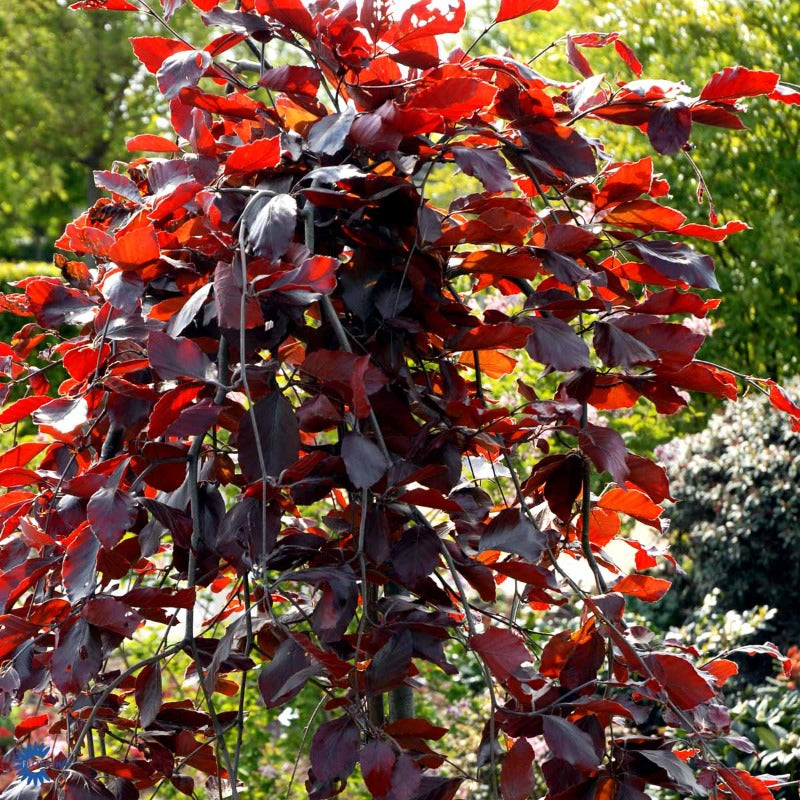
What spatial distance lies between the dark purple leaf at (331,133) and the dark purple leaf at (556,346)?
290mm

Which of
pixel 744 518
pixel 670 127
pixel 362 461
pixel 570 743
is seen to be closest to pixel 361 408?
pixel 362 461

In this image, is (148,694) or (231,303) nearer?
(231,303)

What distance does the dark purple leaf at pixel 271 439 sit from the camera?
1.01m

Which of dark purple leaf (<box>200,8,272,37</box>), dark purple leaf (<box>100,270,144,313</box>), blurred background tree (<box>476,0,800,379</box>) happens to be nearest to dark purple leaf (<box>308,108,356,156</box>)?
dark purple leaf (<box>200,8,272,37</box>)

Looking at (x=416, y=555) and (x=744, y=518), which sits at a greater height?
(x=416, y=555)

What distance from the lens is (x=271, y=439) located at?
102 cm

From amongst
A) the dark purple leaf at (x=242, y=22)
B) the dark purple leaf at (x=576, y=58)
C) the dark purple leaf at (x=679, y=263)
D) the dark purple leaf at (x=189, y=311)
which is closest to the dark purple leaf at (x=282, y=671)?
the dark purple leaf at (x=189, y=311)

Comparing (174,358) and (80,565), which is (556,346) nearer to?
(174,358)

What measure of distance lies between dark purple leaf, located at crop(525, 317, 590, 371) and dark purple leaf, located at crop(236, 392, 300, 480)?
28 cm

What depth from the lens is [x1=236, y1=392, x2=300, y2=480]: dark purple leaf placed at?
3.33 ft

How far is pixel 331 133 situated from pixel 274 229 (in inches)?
6.7

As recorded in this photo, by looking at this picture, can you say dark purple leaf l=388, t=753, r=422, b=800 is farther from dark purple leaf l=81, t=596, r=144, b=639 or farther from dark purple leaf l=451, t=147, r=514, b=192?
dark purple leaf l=451, t=147, r=514, b=192

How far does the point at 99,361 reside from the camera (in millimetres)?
1118

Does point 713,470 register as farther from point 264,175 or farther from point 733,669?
point 264,175
